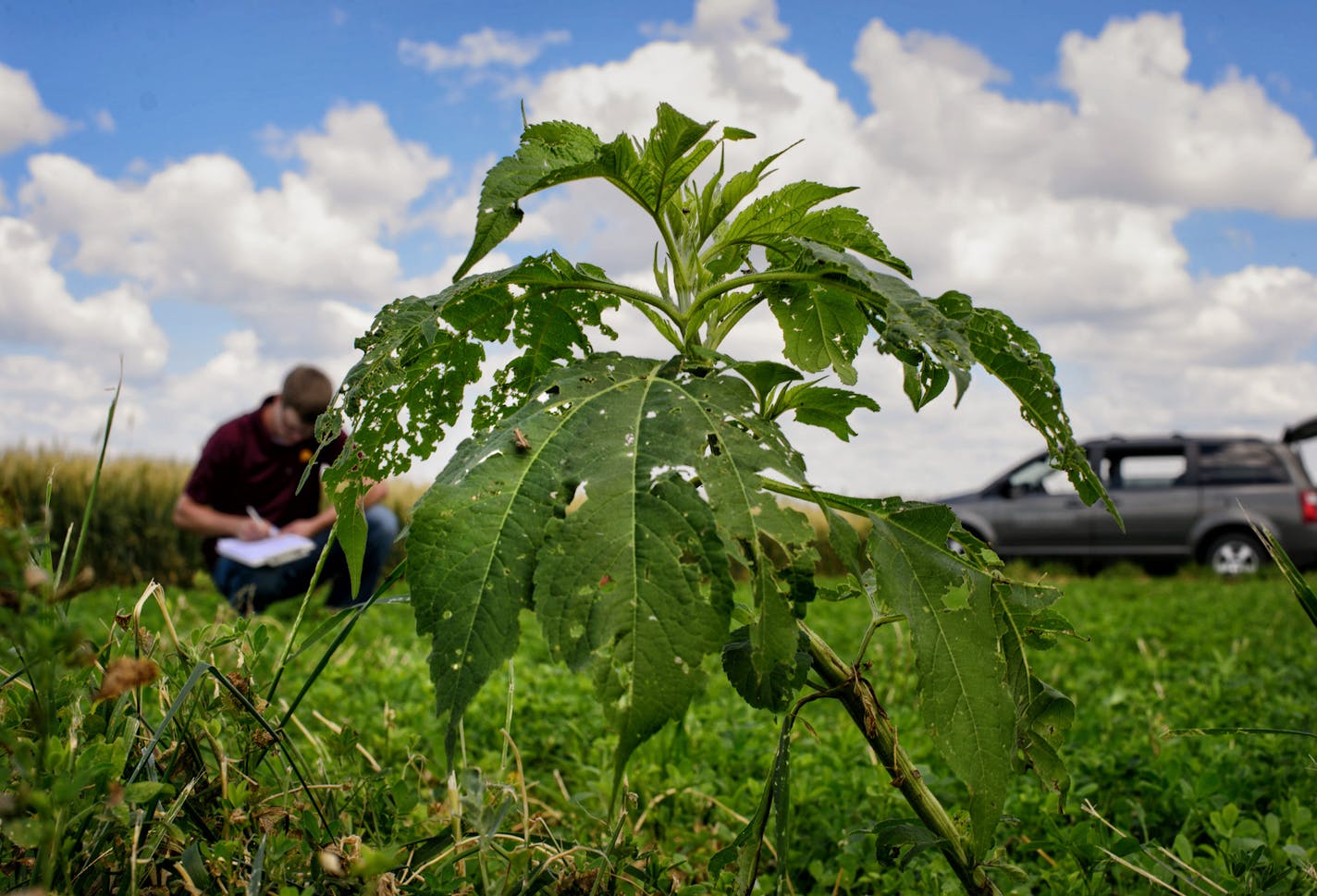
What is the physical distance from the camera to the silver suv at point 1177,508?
13.9m

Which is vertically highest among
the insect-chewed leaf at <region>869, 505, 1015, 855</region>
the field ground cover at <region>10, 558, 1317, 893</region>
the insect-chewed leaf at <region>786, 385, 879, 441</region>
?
the insect-chewed leaf at <region>786, 385, 879, 441</region>

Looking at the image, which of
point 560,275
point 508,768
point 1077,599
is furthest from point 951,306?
point 1077,599

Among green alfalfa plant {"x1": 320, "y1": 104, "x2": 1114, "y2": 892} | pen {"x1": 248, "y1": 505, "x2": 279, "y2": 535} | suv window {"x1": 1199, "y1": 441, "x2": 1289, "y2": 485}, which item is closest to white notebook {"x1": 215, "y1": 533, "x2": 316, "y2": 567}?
pen {"x1": 248, "y1": 505, "x2": 279, "y2": 535}

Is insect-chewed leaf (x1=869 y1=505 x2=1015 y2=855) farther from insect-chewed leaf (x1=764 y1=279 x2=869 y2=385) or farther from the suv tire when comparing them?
Answer: the suv tire

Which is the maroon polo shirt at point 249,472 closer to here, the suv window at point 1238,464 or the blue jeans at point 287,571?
the blue jeans at point 287,571

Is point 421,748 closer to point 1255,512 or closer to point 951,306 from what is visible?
point 951,306

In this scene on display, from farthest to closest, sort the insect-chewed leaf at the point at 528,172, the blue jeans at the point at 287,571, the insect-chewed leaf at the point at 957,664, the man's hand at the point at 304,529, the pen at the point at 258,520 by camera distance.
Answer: the man's hand at the point at 304,529
the blue jeans at the point at 287,571
the pen at the point at 258,520
the insect-chewed leaf at the point at 528,172
the insect-chewed leaf at the point at 957,664

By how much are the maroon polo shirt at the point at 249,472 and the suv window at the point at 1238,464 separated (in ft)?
41.2

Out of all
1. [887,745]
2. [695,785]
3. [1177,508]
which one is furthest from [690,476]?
[1177,508]

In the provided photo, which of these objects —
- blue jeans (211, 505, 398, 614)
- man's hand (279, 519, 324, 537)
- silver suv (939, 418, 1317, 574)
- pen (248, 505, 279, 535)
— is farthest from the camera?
silver suv (939, 418, 1317, 574)

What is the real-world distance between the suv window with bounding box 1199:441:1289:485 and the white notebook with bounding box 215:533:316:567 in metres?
12.8

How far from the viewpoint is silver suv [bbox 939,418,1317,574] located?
13.9 meters

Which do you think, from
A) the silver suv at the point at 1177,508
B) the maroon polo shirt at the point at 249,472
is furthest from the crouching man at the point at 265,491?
the silver suv at the point at 1177,508

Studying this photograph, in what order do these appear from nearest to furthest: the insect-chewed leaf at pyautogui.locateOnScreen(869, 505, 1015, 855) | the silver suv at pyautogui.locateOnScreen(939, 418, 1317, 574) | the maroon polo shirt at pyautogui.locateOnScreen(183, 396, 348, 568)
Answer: the insect-chewed leaf at pyautogui.locateOnScreen(869, 505, 1015, 855) → the maroon polo shirt at pyautogui.locateOnScreen(183, 396, 348, 568) → the silver suv at pyautogui.locateOnScreen(939, 418, 1317, 574)
